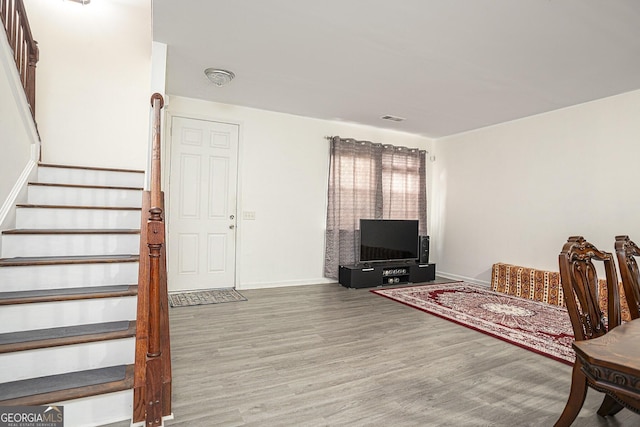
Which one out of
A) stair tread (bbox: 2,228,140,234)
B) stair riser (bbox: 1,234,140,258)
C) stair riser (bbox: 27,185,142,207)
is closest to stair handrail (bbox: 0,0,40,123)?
stair riser (bbox: 27,185,142,207)

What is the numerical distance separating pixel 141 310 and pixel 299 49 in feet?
8.33

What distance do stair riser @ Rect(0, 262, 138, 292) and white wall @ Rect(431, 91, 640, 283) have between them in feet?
16.5

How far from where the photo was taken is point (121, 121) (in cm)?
446

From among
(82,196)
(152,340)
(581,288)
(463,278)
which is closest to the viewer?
(581,288)

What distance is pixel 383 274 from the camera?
18.0ft

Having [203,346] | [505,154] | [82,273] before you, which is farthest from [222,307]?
[505,154]

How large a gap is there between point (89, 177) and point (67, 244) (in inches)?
45.2

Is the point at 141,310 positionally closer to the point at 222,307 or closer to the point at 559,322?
the point at 222,307

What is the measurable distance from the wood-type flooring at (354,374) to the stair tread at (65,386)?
0.37 m

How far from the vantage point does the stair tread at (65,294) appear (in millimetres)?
2050

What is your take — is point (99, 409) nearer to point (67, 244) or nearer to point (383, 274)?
point (67, 244)

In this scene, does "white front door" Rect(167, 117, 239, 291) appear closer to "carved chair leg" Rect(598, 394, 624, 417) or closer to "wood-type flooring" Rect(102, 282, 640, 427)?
"wood-type flooring" Rect(102, 282, 640, 427)
